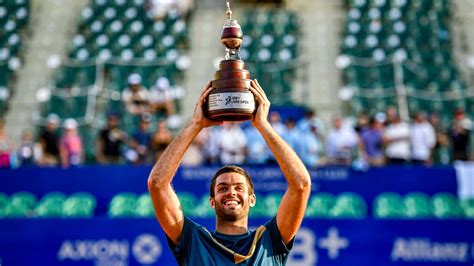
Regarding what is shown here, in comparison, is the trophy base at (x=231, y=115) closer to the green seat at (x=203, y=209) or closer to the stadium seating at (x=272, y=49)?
the green seat at (x=203, y=209)

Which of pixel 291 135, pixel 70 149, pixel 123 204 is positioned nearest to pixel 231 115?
pixel 123 204

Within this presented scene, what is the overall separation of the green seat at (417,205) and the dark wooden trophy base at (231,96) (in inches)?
243

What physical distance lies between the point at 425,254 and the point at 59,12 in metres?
11.5

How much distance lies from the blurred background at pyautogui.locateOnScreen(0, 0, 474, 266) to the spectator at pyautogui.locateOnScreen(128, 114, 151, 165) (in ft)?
0.09

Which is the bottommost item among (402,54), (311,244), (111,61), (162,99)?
(311,244)

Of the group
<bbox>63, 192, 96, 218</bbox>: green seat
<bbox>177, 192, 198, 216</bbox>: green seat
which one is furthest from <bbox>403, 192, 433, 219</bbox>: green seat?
<bbox>63, 192, 96, 218</bbox>: green seat

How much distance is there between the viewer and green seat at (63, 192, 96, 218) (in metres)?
9.56

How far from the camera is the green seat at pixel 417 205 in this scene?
9.34 metres

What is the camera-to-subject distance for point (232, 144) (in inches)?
425

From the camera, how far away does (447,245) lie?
8.23m

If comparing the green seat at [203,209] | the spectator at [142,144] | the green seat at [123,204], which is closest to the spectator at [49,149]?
the spectator at [142,144]

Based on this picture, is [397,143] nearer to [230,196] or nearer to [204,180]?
[204,180]

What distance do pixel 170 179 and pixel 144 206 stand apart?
5.91 m

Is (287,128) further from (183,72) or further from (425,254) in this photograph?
(183,72)
